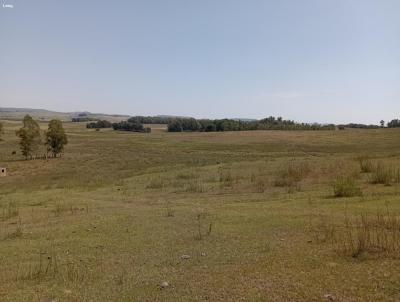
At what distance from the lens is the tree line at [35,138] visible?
6675 cm

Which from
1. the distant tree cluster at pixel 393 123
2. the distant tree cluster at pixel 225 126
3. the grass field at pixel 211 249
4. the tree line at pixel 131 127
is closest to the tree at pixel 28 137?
the grass field at pixel 211 249

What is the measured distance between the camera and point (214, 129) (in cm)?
14688

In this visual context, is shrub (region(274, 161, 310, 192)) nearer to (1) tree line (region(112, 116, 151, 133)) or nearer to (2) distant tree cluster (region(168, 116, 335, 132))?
(2) distant tree cluster (region(168, 116, 335, 132))

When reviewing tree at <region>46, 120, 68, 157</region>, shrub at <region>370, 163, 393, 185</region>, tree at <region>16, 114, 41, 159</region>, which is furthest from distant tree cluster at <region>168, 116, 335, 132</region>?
shrub at <region>370, 163, 393, 185</region>

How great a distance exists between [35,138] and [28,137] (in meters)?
2.32

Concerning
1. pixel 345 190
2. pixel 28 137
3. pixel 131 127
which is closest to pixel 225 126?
pixel 131 127

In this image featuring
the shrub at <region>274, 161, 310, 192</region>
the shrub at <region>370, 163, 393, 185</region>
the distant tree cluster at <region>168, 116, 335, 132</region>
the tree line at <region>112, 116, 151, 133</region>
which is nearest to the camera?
the shrub at <region>370, 163, 393, 185</region>

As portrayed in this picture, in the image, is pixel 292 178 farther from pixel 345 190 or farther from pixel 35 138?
pixel 35 138

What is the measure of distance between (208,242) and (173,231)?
165cm

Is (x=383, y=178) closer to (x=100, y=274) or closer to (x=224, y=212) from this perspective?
(x=224, y=212)

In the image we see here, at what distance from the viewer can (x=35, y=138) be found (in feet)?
227

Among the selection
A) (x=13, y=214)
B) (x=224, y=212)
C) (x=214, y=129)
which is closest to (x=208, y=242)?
(x=224, y=212)

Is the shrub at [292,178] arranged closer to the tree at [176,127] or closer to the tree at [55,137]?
the tree at [55,137]

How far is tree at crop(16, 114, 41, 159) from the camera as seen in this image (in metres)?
66.5
